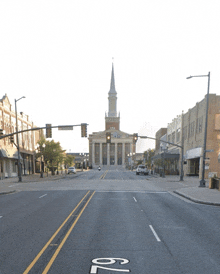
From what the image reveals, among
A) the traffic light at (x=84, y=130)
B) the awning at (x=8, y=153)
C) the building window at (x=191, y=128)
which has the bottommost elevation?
the awning at (x=8, y=153)

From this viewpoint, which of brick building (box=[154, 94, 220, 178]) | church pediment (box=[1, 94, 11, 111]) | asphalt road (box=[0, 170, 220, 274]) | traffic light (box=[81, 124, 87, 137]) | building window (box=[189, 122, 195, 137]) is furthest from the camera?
building window (box=[189, 122, 195, 137])

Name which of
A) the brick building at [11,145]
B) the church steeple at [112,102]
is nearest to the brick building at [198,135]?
the brick building at [11,145]

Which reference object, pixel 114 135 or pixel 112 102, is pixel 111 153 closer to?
pixel 114 135

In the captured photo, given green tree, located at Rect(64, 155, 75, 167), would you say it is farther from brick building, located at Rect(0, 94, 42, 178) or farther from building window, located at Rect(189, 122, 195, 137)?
building window, located at Rect(189, 122, 195, 137)

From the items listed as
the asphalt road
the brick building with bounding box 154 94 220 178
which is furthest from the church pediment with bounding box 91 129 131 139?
the asphalt road

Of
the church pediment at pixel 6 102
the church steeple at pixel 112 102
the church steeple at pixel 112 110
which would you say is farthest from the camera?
the church steeple at pixel 112 102

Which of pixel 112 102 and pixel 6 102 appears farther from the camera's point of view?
pixel 112 102

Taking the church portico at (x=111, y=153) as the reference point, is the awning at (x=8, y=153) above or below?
above

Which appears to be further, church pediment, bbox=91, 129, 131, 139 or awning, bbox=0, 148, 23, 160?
church pediment, bbox=91, 129, 131, 139

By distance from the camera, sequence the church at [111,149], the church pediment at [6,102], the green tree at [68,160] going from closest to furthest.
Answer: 1. the church pediment at [6,102]
2. the green tree at [68,160]
3. the church at [111,149]

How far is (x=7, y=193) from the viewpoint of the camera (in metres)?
21.5

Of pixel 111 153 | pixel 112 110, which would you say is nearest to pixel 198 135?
pixel 111 153

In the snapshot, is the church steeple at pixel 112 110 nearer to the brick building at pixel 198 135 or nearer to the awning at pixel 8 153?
the brick building at pixel 198 135

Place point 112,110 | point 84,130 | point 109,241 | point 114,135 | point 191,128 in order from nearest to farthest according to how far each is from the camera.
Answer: point 109,241 < point 84,130 < point 191,128 < point 114,135 < point 112,110
